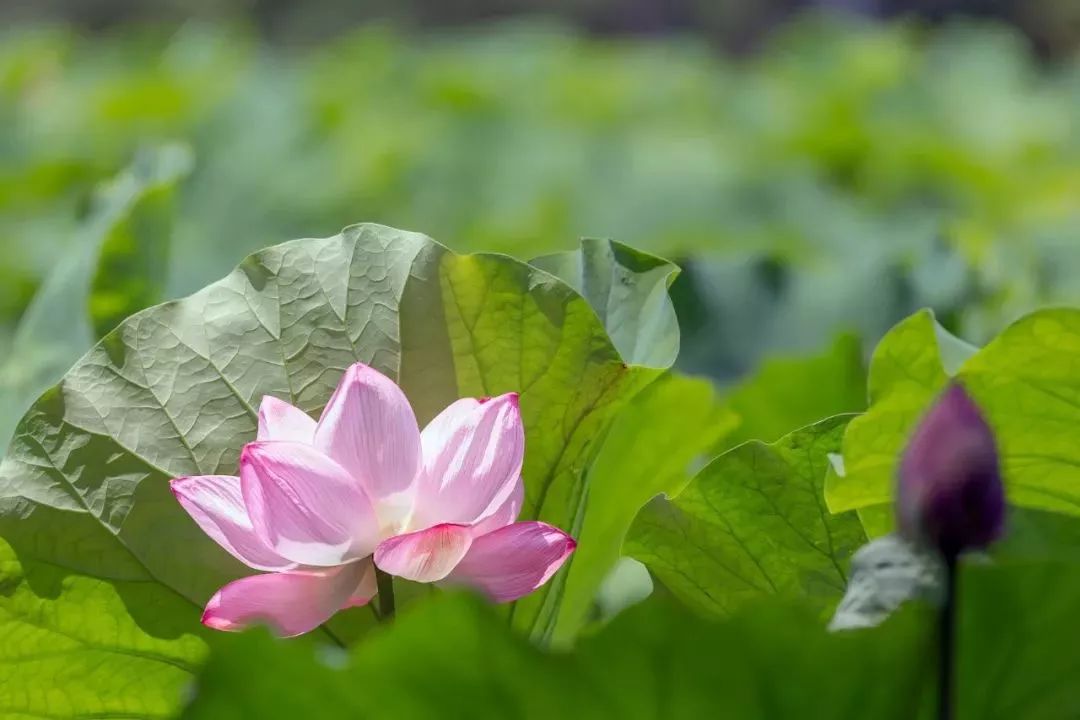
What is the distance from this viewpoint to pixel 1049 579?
13.1 inches

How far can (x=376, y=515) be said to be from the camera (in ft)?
1.39

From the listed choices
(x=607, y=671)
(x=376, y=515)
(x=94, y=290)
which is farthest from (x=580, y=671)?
(x=94, y=290)

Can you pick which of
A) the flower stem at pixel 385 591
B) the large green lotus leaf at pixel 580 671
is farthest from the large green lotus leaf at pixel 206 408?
the large green lotus leaf at pixel 580 671

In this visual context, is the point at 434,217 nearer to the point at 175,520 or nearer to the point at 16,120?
the point at 16,120

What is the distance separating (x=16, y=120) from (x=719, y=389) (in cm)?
172

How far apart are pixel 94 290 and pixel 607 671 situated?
43 cm

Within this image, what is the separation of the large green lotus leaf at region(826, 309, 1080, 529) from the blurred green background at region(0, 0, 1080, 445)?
1.24 feet

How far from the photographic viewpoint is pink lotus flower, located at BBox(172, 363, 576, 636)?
0.41 metres

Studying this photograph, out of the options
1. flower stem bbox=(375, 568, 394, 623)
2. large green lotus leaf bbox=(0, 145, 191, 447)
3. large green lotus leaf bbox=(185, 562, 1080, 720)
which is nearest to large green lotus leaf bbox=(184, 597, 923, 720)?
large green lotus leaf bbox=(185, 562, 1080, 720)

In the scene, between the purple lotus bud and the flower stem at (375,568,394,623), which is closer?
the purple lotus bud

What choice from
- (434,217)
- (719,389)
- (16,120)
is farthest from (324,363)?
(16,120)

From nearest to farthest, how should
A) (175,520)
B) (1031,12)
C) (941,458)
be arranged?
(941,458) < (175,520) < (1031,12)

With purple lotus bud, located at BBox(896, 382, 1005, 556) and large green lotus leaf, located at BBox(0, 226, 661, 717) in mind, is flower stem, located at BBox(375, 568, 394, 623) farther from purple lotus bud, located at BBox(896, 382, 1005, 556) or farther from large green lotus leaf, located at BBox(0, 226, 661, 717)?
purple lotus bud, located at BBox(896, 382, 1005, 556)

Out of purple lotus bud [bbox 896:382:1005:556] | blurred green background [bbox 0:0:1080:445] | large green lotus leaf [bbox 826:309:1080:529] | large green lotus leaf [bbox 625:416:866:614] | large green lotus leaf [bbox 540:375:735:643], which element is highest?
purple lotus bud [bbox 896:382:1005:556]
